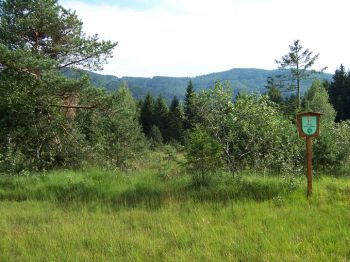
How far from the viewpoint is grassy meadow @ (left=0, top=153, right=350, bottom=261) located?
192 inches

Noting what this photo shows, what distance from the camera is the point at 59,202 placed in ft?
26.3

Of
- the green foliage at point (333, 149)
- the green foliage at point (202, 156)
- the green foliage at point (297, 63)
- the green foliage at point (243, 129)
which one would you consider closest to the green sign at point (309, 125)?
the green foliage at point (243, 129)

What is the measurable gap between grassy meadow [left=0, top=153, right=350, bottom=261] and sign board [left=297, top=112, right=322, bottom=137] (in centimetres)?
97

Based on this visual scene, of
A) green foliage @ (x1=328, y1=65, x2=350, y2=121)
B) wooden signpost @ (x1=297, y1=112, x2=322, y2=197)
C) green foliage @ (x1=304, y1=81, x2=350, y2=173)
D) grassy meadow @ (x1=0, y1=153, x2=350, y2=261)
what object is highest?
green foliage @ (x1=328, y1=65, x2=350, y2=121)

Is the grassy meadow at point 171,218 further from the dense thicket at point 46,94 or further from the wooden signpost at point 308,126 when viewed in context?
the dense thicket at point 46,94

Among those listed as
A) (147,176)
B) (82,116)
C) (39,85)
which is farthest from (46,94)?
(147,176)

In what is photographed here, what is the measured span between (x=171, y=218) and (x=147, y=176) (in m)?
3.23

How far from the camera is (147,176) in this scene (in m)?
9.58

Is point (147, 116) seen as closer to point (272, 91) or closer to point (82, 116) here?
point (272, 91)

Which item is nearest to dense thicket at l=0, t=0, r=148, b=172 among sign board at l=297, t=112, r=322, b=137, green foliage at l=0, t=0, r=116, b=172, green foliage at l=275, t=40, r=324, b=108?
green foliage at l=0, t=0, r=116, b=172

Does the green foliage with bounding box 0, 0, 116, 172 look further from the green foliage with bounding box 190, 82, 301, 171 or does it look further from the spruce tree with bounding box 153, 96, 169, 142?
the spruce tree with bounding box 153, 96, 169, 142

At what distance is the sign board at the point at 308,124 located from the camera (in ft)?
24.3

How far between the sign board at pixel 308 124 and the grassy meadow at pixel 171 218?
968 mm

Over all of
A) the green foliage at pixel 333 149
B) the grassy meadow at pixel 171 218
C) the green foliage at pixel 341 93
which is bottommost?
the grassy meadow at pixel 171 218
